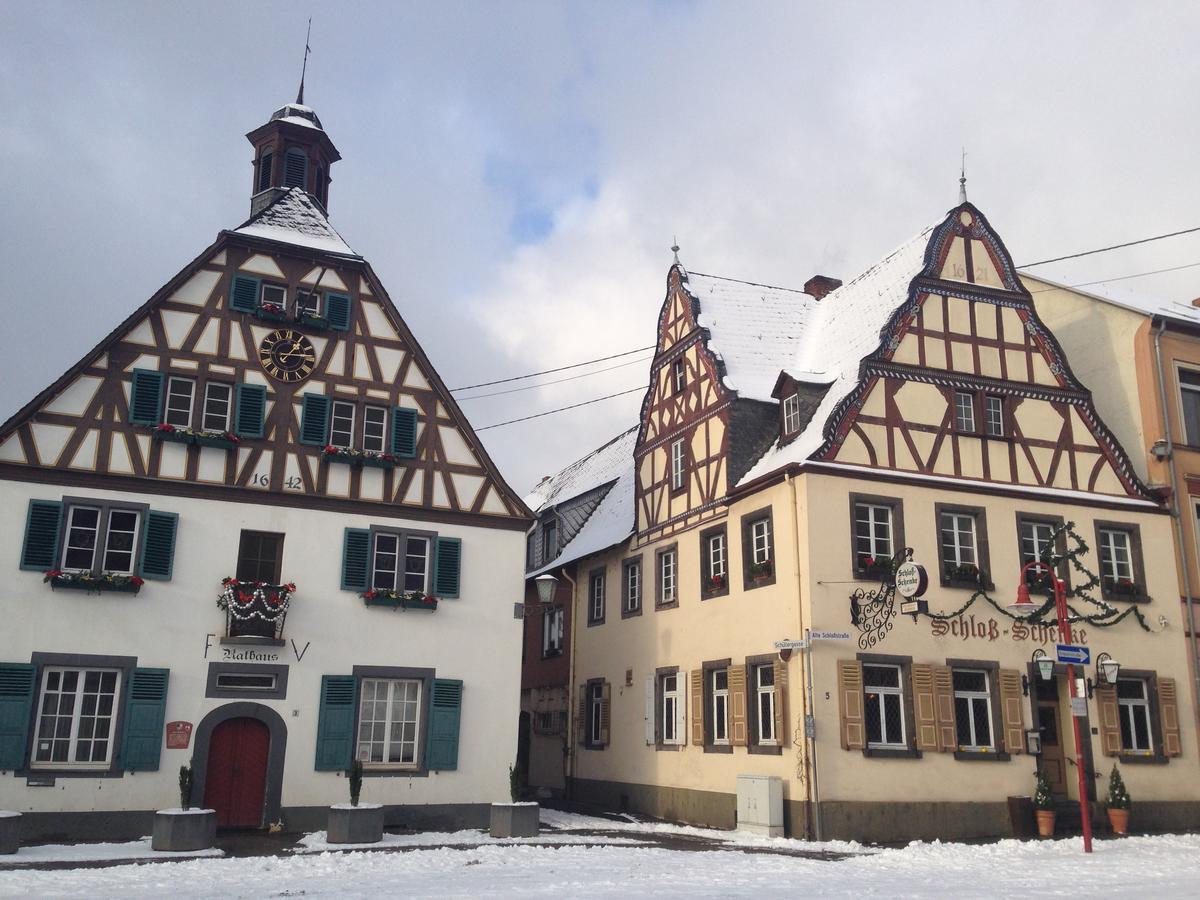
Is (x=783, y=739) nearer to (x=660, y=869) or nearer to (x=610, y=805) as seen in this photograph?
(x=660, y=869)

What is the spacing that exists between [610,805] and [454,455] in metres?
10.5

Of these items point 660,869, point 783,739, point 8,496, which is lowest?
point 660,869

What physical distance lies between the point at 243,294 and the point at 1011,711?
57.4ft

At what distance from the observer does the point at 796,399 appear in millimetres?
24406

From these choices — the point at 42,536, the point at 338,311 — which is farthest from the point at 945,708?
the point at 42,536

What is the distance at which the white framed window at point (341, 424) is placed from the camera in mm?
22875

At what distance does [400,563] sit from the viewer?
2272 centimetres

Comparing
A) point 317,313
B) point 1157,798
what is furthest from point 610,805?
point 317,313

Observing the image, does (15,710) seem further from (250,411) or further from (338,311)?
(338,311)

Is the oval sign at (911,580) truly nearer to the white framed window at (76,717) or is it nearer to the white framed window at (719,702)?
the white framed window at (719,702)

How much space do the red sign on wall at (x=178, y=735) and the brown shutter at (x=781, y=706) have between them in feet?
36.1

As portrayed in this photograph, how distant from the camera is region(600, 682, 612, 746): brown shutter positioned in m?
29.3

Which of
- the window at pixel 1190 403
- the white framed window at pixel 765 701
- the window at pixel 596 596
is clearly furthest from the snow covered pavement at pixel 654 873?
the window at pixel 596 596

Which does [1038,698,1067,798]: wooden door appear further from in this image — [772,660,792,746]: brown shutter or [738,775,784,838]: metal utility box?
[738,775,784,838]: metal utility box
